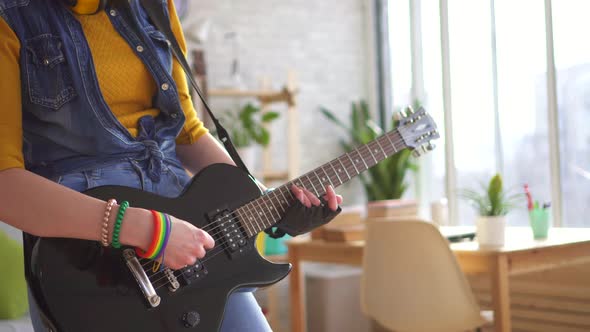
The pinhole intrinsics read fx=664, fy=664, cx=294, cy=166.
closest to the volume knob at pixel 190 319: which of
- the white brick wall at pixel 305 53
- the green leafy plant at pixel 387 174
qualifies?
the green leafy plant at pixel 387 174

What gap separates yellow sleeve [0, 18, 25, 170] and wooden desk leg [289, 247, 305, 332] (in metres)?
2.33

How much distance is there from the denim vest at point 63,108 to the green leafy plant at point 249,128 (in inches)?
133

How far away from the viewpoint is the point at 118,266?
1166 millimetres

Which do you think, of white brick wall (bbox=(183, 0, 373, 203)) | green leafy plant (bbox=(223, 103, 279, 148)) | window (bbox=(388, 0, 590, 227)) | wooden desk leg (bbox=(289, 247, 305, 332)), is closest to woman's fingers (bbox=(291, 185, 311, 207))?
wooden desk leg (bbox=(289, 247, 305, 332))

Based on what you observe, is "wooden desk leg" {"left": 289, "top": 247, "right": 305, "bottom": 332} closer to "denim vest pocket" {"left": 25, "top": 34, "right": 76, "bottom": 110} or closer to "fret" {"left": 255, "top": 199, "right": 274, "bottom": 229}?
"fret" {"left": 255, "top": 199, "right": 274, "bottom": 229}

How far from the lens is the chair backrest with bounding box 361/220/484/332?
2.48m

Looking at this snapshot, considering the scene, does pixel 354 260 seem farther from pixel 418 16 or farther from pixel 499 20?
pixel 418 16

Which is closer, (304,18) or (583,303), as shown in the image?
(583,303)

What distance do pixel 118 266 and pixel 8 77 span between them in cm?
37

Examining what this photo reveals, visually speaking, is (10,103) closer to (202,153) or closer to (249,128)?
(202,153)

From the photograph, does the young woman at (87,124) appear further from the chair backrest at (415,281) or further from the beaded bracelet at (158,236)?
the chair backrest at (415,281)

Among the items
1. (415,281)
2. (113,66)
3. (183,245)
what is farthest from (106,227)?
(415,281)

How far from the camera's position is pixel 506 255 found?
2.41m

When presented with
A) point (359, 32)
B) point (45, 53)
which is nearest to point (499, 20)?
point (359, 32)
